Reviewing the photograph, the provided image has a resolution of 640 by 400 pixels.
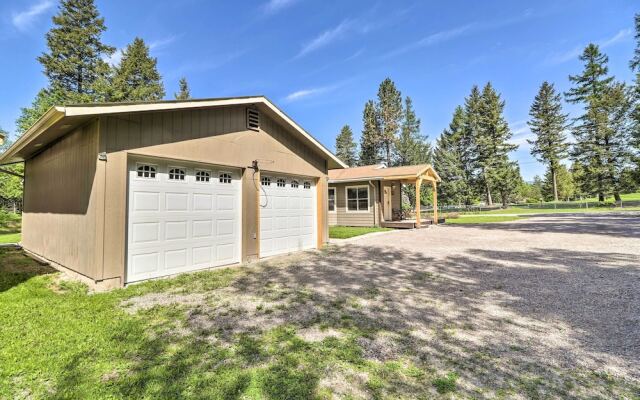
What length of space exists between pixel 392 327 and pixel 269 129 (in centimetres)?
634

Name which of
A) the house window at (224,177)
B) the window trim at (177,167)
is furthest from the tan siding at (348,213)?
the window trim at (177,167)

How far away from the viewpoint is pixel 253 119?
7762 mm

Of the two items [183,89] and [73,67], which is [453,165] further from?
[73,67]

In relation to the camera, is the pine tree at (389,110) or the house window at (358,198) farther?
the pine tree at (389,110)

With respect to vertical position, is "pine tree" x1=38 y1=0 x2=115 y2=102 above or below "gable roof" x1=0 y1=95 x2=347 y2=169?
above

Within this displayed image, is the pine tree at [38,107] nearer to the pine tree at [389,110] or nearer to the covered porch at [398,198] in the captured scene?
the covered porch at [398,198]

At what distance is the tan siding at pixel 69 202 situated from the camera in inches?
203

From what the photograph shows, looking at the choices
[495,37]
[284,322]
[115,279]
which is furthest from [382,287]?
[495,37]

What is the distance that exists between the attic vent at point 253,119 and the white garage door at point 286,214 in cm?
129

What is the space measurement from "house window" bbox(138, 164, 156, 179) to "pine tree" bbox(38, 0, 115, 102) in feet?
79.9

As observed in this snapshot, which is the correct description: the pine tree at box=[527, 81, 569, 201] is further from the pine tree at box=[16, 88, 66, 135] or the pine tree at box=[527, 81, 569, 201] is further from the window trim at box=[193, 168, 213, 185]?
the pine tree at box=[16, 88, 66, 135]

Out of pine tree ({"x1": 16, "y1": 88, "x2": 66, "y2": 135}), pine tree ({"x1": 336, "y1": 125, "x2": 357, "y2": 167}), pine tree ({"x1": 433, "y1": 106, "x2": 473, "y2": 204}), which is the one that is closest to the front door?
pine tree ({"x1": 433, "y1": 106, "x2": 473, "y2": 204})

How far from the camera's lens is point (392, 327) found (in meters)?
3.49

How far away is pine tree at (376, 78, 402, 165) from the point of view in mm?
37188
